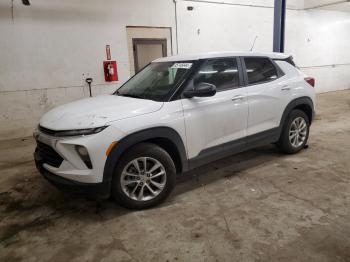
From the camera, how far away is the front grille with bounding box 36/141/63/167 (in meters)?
2.60

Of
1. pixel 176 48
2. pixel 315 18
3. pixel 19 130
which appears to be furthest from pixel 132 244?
pixel 315 18

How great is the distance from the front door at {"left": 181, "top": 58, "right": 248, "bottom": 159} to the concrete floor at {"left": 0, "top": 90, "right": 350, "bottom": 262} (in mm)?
590

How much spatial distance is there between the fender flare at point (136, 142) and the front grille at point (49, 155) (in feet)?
1.58

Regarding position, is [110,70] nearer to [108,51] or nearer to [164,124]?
[108,51]

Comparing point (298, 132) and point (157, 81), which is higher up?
point (157, 81)

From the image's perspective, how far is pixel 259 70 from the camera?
12.1 feet

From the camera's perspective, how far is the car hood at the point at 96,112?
250cm

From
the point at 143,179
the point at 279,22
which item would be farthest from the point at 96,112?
the point at 279,22

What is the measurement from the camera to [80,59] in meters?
6.47

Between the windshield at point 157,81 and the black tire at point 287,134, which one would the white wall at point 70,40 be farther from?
the black tire at point 287,134

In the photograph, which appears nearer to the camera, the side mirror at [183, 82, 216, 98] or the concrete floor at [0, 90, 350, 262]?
the concrete floor at [0, 90, 350, 262]

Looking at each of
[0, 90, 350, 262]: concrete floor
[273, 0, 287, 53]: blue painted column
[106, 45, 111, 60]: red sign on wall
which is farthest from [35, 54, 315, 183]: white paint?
[106, 45, 111, 60]: red sign on wall

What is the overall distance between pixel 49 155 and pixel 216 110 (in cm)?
184

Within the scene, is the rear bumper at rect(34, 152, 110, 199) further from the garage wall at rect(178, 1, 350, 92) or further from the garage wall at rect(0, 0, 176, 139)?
the garage wall at rect(178, 1, 350, 92)
